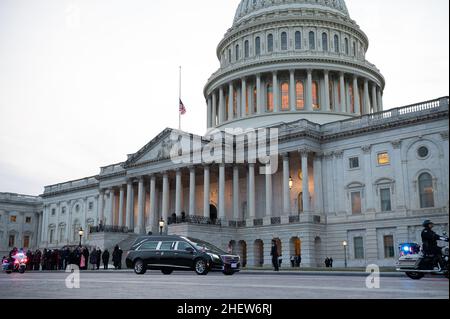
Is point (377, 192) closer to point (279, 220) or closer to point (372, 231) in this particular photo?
point (372, 231)

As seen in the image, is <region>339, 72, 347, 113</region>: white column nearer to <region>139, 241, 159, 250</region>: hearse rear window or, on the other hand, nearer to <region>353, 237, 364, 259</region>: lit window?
<region>353, 237, 364, 259</region>: lit window

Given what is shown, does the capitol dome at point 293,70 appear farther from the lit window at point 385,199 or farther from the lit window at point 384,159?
the lit window at point 385,199

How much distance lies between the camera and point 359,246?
2067 inches

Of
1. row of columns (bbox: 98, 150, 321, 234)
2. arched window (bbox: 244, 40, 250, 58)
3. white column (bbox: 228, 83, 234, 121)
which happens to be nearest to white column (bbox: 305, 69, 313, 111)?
white column (bbox: 228, 83, 234, 121)

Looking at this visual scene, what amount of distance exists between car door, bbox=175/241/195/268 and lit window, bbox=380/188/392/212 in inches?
1225

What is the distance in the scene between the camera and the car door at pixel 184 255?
25172 millimetres

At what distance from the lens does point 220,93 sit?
80.6 m

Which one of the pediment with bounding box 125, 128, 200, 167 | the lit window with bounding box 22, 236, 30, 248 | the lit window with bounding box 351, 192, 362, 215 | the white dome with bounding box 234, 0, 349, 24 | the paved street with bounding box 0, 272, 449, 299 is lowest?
the paved street with bounding box 0, 272, 449, 299

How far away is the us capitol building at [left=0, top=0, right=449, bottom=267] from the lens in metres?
50.2

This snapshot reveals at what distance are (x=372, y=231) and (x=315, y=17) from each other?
38.1m

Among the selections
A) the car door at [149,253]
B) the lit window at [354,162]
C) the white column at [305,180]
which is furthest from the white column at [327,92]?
the car door at [149,253]

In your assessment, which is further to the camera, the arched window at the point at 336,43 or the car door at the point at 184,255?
the arched window at the point at 336,43

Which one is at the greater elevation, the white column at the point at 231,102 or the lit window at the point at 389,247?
the white column at the point at 231,102
